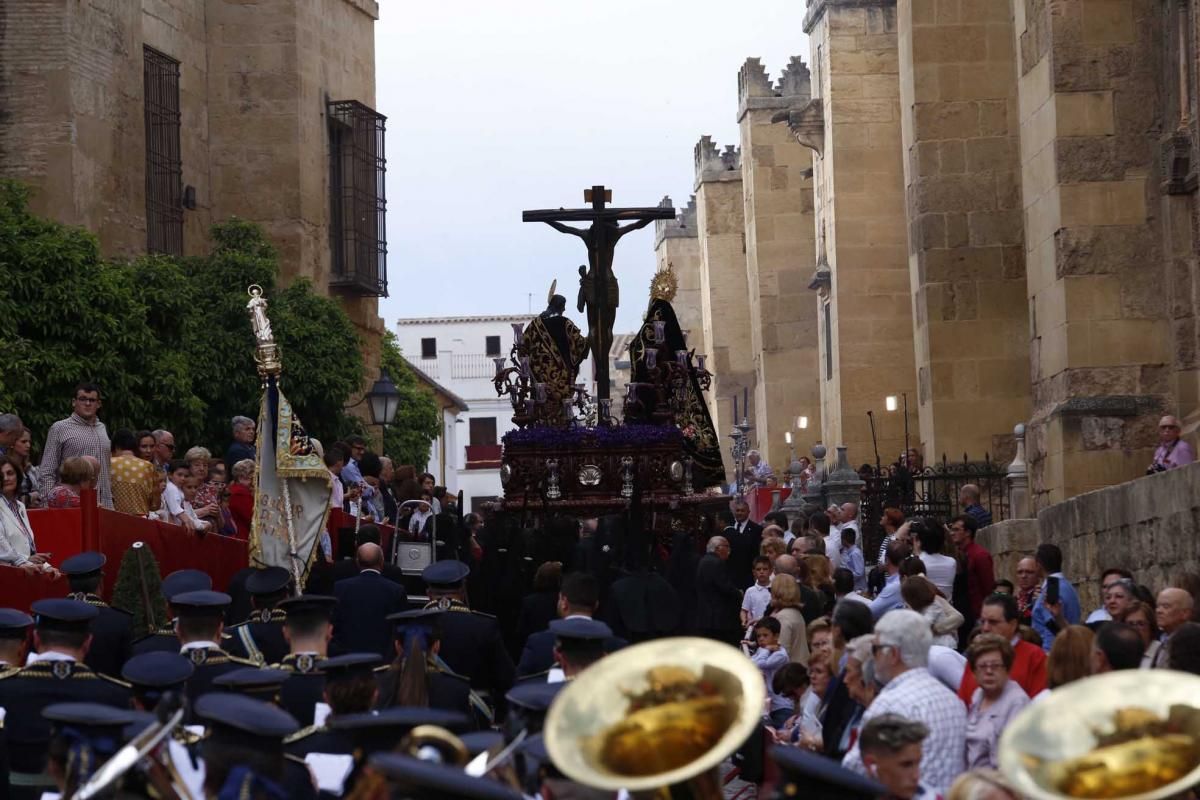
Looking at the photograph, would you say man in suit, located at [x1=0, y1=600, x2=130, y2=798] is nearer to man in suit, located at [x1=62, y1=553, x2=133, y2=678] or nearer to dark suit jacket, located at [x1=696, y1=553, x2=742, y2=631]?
man in suit, located at [x1=62, y1=553, x2=133, y2=678]

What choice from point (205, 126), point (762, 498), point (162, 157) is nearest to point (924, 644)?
point (762, 498)

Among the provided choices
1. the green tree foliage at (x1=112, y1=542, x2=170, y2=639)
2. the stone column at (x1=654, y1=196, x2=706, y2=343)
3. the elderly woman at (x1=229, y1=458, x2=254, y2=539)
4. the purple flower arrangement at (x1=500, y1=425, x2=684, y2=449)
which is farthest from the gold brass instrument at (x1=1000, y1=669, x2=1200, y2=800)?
the stone column at (x1=654, y1=196, x2=706, y2=343)

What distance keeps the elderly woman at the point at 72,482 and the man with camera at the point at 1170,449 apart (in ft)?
26.9

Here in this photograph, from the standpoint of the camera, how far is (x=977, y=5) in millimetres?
29438

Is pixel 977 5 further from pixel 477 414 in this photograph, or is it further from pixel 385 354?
pixel 477 414

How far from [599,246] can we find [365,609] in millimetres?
9066

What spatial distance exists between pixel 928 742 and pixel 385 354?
55499 millimetres

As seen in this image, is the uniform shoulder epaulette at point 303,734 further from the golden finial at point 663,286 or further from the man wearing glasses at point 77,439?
the golden finial at point 663,286

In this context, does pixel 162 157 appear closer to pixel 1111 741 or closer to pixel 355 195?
pixel 355 195

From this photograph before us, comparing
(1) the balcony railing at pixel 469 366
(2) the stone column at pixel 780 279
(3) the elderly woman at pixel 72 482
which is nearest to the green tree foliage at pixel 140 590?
(3) the elderly woman at pixel 72 482

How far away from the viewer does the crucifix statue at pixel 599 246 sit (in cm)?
2358

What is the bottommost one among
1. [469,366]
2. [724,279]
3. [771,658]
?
[771,658]

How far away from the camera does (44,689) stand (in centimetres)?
1102

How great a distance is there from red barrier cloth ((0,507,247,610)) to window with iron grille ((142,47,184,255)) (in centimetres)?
1739
